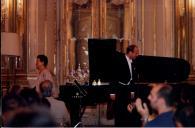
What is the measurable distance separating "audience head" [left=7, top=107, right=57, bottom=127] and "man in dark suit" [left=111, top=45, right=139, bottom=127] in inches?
226

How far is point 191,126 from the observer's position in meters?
3.59

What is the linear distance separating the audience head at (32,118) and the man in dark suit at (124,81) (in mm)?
5742

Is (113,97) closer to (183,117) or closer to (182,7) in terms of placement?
(182,7)

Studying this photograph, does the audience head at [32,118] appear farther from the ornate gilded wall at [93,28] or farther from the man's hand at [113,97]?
the ornate gilded wall at [93,28]

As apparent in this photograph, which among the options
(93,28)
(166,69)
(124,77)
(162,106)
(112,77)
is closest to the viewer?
(162,106)

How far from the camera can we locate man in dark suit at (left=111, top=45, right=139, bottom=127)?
26.6 ft

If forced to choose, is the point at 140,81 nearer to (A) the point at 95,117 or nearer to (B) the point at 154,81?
(B) the point at 154,81

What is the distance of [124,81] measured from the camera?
27.3ft

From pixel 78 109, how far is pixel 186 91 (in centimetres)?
433

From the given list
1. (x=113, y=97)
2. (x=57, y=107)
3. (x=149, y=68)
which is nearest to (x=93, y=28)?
(x=113, y=97)

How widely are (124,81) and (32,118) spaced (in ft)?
19.9

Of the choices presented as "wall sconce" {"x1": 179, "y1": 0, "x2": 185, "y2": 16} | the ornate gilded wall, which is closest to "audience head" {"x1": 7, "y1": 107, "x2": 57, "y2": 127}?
the ornate gilded wall

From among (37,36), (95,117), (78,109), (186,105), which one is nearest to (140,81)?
(78,109)

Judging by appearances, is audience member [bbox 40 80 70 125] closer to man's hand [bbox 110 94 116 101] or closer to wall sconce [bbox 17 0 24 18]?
man's hand [bbox 110 94 116 101]
